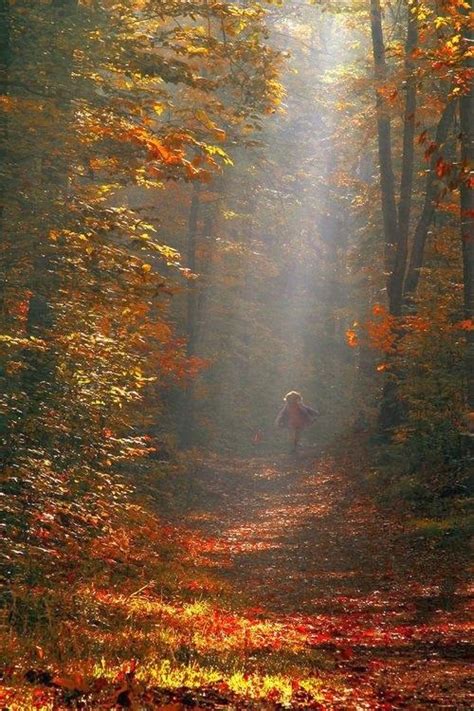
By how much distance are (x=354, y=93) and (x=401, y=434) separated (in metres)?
9.69

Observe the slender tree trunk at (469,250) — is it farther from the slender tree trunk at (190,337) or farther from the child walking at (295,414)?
the slender tree trunk at (190,337)

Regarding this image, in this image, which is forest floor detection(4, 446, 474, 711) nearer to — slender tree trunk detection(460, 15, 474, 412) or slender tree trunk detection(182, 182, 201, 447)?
slender tree trunk detection(460, 15, 474, 412)

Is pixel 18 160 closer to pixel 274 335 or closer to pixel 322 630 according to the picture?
pixel 322 630

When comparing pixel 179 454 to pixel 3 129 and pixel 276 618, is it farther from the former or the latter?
pixel 3 129

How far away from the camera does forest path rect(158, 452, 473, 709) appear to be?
676 cm

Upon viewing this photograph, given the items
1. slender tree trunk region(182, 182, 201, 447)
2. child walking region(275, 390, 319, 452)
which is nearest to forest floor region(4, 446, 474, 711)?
child walking region(275, 390, 319, 452)

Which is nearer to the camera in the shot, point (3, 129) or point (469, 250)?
point (3, 129)

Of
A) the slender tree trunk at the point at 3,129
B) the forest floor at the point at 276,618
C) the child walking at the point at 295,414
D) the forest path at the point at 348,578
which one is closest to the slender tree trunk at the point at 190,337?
the child walking at the point at 295,414

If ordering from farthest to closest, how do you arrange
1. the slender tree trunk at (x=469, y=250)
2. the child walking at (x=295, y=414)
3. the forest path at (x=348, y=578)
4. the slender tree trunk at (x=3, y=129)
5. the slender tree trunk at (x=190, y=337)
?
the slender tree trunk at (x=190, y=337) < the child walking at (x=295, y=414) < the slender tree trunk at (x=469, y=250) < the slender tree trunk at (x=3, y=129) < the forest path at (x=348, y=578)

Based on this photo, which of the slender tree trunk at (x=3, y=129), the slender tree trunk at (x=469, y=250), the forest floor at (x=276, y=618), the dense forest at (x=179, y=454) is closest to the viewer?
the forest floor at (x=276, y=618)

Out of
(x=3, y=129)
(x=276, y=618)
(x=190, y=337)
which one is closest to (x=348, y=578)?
(x=276, y=618)

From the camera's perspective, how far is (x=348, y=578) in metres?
11.7

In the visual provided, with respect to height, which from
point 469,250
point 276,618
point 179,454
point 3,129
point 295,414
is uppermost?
point 3,129

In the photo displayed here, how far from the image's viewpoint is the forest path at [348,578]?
6762mm
